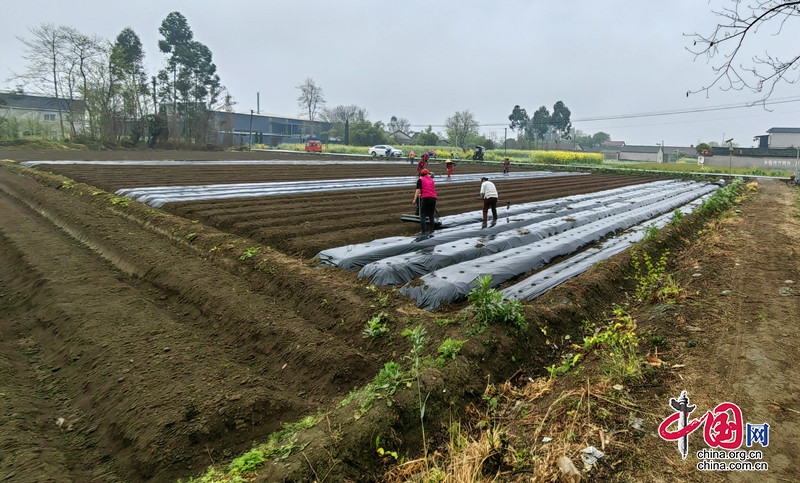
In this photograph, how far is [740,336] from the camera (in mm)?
4840

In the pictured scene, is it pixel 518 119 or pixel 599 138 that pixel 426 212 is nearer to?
Result: pixel 518 119

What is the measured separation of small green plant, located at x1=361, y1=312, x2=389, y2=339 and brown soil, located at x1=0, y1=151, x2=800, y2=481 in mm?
96

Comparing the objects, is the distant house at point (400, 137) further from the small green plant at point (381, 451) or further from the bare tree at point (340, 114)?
the small green plant at point (381, 451)

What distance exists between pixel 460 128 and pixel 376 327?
7432 cm

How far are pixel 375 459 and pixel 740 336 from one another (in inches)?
164

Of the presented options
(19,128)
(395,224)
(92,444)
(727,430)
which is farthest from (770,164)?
(19,128)

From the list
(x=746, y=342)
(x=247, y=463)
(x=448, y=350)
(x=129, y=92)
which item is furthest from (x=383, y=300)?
(x=129, y=92)

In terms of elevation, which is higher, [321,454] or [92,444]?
[321,454]

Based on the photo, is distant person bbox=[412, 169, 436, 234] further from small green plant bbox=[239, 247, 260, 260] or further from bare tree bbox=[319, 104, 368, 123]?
bare tree bbox=[319, 104, 368, 123]

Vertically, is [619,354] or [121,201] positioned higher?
[121,201]

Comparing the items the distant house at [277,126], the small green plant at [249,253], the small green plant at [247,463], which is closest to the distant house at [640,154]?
the distant house at [277,126]

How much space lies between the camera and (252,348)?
519cm

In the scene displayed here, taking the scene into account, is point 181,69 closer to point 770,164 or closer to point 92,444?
point 92,444

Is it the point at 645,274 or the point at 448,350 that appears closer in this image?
→ the point at 448,350
